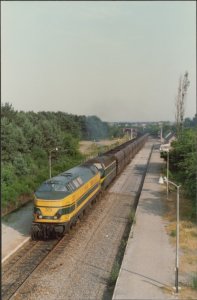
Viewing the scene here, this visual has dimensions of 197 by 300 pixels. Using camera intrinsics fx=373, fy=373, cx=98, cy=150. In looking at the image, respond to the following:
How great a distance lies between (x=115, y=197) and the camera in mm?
33156

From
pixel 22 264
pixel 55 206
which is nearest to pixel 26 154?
pixel 55 206

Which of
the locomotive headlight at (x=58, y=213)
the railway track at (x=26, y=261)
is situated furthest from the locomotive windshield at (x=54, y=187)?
the railway track at (x=26, y=261)

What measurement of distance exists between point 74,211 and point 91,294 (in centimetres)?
718

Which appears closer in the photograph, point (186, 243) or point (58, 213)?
point (58, 213)

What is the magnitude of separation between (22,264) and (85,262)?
300 cm

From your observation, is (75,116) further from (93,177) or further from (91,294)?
(91,294)

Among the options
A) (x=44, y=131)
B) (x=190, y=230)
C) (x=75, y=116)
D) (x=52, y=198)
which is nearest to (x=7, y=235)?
(x=52, y=198)

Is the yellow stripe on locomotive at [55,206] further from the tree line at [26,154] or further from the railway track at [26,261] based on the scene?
the tree line at [26,154]

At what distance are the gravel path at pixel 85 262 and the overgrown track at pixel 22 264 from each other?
388 mm

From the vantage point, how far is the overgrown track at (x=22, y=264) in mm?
15508

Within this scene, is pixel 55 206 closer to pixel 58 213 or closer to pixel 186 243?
pixel 58 213

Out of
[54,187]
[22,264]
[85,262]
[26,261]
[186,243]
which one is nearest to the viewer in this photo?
[22,264]

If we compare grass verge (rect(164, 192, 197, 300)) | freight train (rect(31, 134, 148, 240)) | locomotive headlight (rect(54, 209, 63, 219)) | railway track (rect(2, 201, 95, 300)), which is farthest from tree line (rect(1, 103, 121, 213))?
grass verge (rect(164, 192, 197, 300))

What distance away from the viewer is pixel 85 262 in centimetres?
1802
